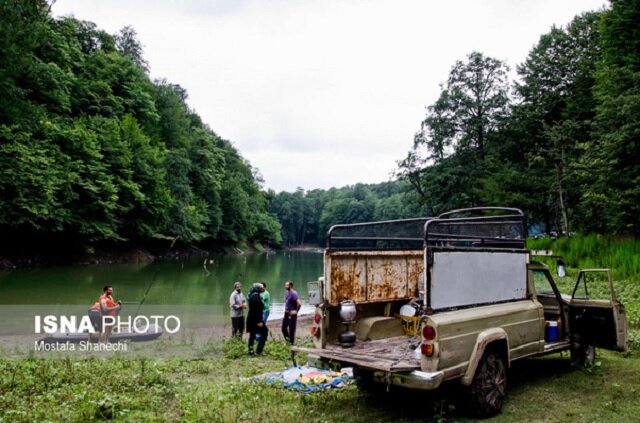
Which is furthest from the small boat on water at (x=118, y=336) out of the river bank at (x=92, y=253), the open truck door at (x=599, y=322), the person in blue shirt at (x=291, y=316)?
the river bank at (x=92, y=253)

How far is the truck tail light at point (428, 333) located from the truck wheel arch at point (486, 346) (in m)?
0.66

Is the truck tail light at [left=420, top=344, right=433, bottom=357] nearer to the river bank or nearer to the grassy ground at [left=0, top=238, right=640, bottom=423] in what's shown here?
the grassy ground at [left=0, top=238, right=640, bottom=423]

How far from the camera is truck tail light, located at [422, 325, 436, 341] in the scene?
201 inches

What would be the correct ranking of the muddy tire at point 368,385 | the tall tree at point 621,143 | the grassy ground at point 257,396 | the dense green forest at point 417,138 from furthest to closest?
the dense green forest at point 417,138 → the tall tree at point 621,143 → the muddy tire at point 368,385 → the grassy ground at point 257,396

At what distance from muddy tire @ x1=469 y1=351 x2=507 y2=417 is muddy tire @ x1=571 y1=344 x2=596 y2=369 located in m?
2.51

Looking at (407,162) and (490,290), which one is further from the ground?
(407,162)

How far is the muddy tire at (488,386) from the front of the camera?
5.53m

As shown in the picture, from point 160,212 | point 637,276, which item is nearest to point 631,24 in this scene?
point 637,276

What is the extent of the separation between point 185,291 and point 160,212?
21.6m

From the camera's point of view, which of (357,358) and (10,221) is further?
(10,221)

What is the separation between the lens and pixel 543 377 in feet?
23.7

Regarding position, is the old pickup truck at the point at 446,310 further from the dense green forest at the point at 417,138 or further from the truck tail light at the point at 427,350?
the dense green forest at the point at 417,138

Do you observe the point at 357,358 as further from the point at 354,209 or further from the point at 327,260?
the point at 354,209

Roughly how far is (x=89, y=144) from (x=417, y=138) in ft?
86.8
